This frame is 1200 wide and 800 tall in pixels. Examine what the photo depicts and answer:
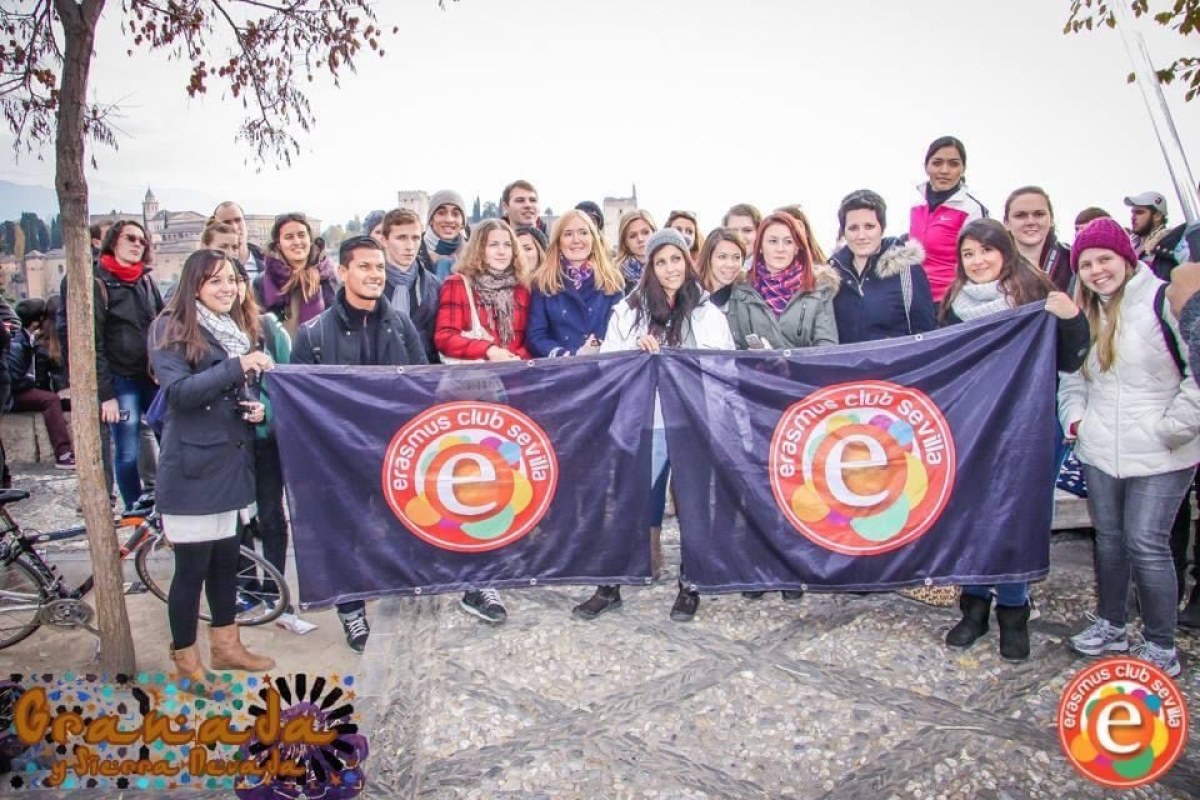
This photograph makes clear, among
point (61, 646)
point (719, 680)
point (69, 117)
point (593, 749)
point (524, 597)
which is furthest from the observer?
point (524, 597)

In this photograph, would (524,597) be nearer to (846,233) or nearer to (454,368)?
(454,368)

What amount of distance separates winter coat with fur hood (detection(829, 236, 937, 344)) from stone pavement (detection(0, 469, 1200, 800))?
1.67 meters

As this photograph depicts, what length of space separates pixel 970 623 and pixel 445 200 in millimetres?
4669

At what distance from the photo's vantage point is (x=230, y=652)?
415 cm

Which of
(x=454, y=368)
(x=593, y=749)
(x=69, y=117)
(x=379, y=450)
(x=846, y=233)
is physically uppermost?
(x=69, y=117)

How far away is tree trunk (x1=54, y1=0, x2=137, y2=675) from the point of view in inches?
141

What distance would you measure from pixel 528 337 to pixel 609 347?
2.24ft

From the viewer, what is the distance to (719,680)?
3.89 metres

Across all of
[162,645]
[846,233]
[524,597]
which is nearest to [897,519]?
[846,233]

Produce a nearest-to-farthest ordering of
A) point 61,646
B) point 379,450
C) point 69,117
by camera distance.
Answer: point 69,117 < point 379,450 < point 61,646

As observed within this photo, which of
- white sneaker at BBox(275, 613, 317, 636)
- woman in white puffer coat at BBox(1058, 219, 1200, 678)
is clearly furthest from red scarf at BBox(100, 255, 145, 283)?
woman in white puffer coat at BBox(1058, 219, 1200, 678)

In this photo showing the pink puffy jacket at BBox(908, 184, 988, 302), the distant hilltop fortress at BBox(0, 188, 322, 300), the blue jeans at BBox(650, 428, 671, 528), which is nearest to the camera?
the blue jeans at BBox(650, 428, 671, 528)

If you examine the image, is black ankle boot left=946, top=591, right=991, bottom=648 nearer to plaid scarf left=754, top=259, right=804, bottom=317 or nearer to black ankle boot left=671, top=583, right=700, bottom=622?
black ankle boot left=671, top=583, right=700, bottom=622

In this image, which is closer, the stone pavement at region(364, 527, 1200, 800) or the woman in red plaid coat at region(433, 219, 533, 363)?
the stone pavement at region(364, 527, 1200, 800)
